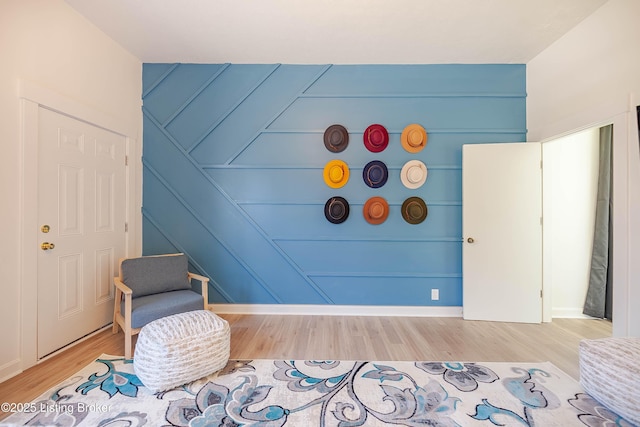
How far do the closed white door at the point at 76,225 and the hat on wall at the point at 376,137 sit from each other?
2.68 meters

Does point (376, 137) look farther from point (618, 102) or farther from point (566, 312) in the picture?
point (566, 312)

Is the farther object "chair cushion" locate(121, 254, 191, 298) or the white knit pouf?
"chair cushion" locate(121, 254, 191, 298)

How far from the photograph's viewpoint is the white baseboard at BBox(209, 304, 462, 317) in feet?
9.86

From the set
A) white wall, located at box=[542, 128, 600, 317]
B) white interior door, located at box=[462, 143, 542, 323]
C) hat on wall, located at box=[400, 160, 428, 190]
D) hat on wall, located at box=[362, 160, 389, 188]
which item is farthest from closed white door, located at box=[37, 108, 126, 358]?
white wall, located at box=[542, 128, 600, 317]

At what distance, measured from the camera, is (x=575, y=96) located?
95.5 inches

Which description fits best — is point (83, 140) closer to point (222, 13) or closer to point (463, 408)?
point (222, 13)

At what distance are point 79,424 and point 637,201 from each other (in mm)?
3895

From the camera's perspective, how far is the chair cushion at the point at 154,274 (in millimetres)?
2408

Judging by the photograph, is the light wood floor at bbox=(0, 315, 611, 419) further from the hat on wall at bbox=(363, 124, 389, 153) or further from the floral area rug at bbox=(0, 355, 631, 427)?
the hat on wall at bbox=(363, 124, 389, 153)

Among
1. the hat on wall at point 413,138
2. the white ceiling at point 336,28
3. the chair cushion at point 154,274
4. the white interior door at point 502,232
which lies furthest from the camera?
the hat on wall at point 413,138

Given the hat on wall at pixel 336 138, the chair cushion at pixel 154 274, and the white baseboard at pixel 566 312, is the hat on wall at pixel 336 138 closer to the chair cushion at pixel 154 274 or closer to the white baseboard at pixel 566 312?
the chair cushion at pixel 154 274

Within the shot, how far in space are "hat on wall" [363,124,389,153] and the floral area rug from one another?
7.05 feet

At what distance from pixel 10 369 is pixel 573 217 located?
5309 mm

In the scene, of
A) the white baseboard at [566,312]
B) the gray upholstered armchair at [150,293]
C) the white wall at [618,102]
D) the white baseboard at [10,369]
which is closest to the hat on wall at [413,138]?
the white wall at [618,102]
